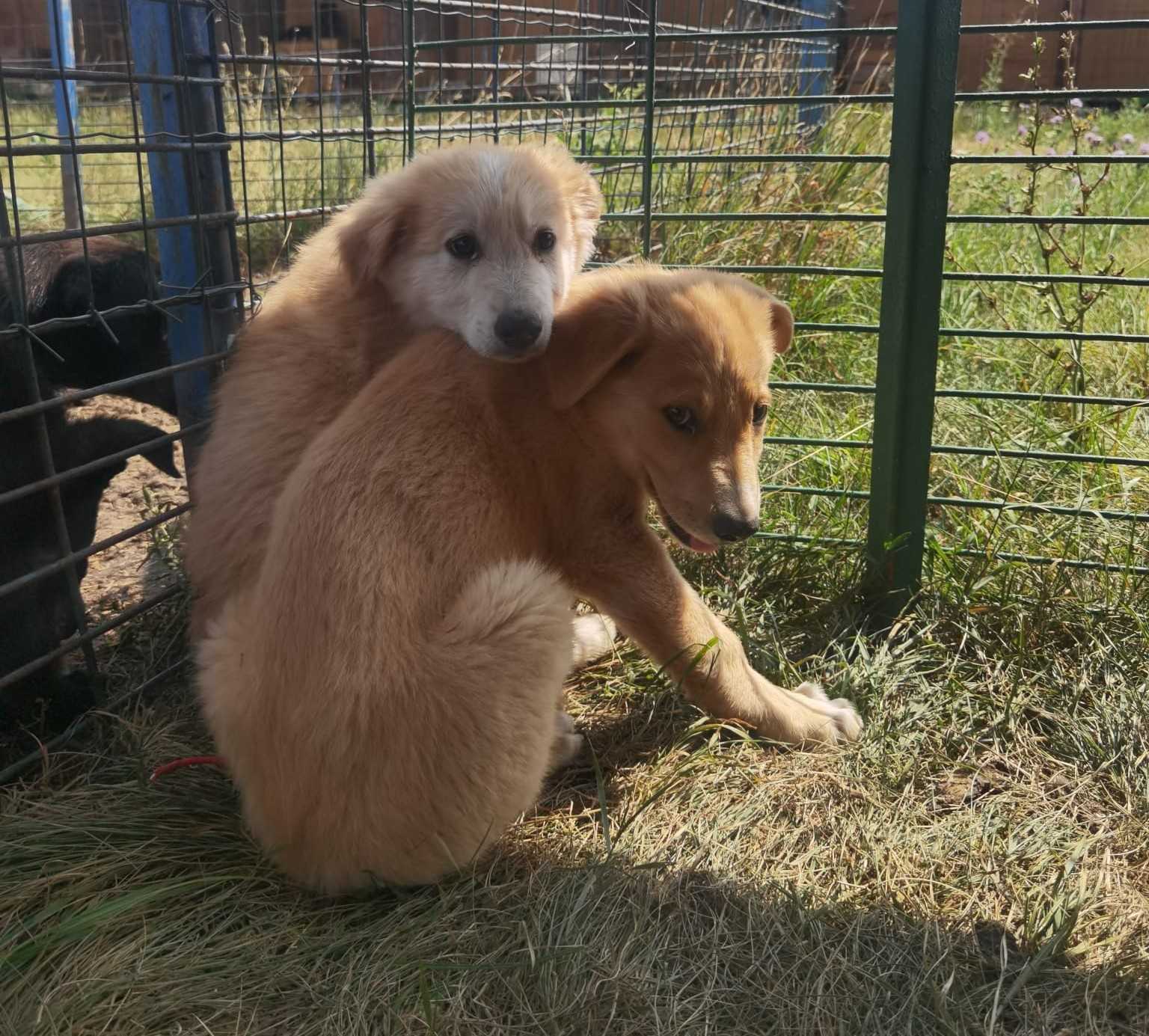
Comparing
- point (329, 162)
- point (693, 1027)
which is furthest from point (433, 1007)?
point (329, 162)

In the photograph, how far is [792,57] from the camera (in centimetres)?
863

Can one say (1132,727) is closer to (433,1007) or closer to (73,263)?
(433,1007)

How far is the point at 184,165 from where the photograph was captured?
10.8ft

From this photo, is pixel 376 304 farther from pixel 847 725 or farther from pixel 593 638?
pixel 847 725

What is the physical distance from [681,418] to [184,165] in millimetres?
1853

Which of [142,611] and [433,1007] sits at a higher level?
[142,611]

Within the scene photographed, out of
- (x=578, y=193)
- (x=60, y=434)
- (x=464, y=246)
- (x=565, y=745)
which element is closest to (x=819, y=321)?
(x=578, y=193)

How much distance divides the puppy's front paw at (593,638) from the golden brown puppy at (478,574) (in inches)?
16.1

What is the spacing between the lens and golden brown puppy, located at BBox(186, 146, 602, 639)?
2.87m

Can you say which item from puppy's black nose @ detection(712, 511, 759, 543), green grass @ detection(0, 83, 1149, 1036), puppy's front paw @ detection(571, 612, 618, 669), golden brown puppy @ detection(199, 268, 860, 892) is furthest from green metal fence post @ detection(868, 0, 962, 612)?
puppy's black nose @ detection(712, 511, 759, 543)

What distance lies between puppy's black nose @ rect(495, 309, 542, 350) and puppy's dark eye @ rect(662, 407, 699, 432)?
44cm

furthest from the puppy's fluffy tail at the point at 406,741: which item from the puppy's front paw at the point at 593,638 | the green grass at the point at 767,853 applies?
the puppy's front paw at the point at 593,638

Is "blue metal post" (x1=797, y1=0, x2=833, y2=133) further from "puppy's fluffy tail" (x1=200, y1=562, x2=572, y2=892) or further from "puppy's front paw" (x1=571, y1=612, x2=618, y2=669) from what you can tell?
"puppy's fluffy tail" (x1=200, y1=562, x2=572, y2=892)

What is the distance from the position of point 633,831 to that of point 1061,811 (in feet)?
3.64
